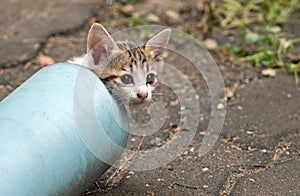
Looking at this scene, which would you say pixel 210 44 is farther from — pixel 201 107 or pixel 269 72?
pixel 201 107

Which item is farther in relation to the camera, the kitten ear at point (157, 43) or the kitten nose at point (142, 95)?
the kitten ear at point (157, 43)

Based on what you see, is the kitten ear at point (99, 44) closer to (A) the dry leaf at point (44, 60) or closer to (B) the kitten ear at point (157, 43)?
(B) the kitten ear at point (157, 43)

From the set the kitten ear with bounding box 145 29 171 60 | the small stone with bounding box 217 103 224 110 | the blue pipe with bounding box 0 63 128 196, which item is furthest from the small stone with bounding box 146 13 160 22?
the blue pipe with bounding box 0 63 128 196

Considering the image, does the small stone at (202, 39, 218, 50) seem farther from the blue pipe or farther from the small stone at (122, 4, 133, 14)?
the blue pipe

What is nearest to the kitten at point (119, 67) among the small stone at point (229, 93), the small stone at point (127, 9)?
the small stone at point (229, 93)

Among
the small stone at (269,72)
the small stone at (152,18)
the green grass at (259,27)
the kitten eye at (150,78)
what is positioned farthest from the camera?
the small stone at (152,18)

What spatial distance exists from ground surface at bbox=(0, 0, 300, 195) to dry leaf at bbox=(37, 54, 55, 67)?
32 millimetres

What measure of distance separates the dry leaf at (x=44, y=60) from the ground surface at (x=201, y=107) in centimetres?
3

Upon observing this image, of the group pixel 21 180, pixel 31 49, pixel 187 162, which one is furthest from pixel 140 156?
pixel 31 49

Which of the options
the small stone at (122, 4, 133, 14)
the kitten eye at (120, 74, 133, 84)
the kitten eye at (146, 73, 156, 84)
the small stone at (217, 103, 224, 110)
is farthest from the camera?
the small stone at (122, 4, 133, 14)

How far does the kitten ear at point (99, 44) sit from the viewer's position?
297cm

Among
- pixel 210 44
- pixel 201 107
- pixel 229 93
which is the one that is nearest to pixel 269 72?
pixel 229 93

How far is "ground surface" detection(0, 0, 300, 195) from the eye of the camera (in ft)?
10.6

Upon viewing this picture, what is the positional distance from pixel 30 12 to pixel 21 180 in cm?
328
